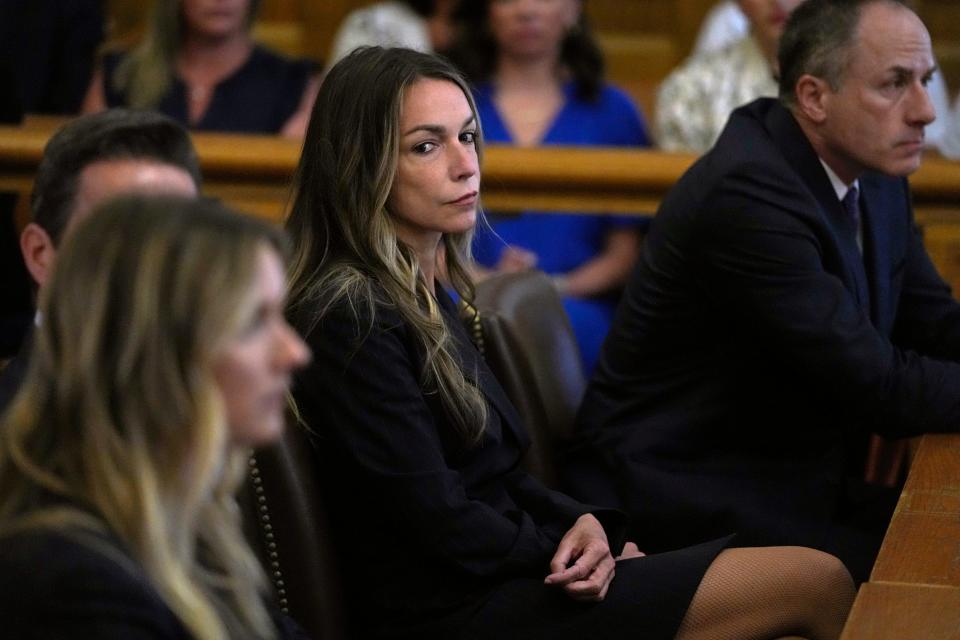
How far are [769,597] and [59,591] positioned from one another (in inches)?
44.0

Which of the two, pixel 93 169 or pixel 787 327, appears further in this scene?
pixel 787 327

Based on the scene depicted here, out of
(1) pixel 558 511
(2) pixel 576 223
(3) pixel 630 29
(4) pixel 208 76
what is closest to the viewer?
(1) pixel 558 511

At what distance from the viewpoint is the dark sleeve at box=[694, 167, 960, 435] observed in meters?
2.65

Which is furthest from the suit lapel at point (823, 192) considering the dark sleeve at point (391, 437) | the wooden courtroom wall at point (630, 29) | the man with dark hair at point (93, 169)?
the wooden courtroom wall at point (630, 29)

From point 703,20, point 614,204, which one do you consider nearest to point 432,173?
point 614,204

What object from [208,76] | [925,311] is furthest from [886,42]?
[208,76]

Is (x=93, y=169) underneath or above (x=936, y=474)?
above

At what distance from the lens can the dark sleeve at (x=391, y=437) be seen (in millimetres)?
2137

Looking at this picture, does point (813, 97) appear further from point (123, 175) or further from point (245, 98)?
point (245, 98)

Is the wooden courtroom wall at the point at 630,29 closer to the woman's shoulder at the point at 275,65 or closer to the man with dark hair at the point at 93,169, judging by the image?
the woman's shoulder at the point at 275,65

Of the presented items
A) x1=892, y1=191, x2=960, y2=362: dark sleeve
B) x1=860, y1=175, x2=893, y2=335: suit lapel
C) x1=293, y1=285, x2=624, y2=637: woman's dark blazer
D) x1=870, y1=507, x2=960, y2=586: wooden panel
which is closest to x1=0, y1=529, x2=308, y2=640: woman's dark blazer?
x1=293, y1=285, x2=624, y2=637: woman's dark blazer

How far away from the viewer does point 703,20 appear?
547 cm

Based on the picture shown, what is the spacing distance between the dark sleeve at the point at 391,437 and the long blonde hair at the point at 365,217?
42mm

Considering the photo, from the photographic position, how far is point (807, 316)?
8.68ft
